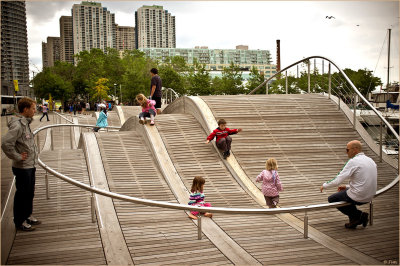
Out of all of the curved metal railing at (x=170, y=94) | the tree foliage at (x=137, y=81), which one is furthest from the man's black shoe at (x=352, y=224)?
the tree foliage at (x=137, y=81)

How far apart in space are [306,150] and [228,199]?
11.4ft

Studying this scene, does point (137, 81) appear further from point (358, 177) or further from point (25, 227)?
point (358, 177)

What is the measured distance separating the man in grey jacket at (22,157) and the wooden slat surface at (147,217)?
1497mm

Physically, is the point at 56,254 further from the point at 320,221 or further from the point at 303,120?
the point at 303,120

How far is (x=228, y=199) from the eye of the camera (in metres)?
7.45

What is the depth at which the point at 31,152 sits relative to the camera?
548 centimetres

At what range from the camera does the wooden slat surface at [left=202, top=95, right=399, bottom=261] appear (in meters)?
5.93

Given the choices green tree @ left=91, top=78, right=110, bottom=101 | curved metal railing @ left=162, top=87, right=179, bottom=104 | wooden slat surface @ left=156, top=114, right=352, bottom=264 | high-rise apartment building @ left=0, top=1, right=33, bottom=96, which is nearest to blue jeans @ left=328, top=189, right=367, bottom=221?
wooden slat surface @ left=156, top=114, right=352, bottom=264

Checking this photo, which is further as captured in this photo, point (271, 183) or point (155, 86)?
point (155, 86)

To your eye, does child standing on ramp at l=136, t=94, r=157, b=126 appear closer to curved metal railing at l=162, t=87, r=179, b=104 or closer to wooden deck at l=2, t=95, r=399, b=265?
wooden deck at l=2, t=95, r=399, b=265

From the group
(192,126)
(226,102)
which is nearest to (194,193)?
(192,126)

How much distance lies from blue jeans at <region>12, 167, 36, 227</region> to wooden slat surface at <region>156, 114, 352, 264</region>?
3035mm

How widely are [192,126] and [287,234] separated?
597 centimetres

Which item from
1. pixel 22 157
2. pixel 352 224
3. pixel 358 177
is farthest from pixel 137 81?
pixel 358 177
